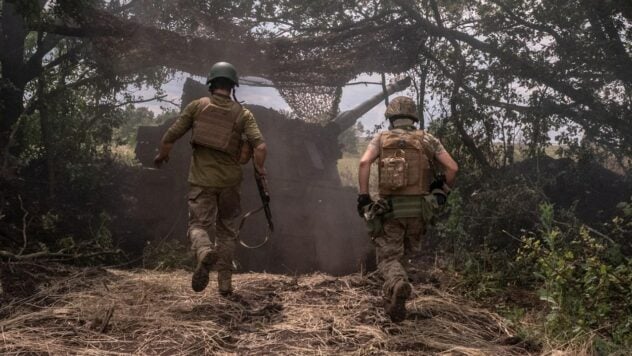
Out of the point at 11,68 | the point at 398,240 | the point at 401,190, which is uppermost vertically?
the point at 11,68

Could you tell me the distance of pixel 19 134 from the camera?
8781mm

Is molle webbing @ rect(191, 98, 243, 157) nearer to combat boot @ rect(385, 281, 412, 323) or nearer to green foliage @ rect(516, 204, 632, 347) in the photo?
combat boot @ rect(385, 281, 412, 323)

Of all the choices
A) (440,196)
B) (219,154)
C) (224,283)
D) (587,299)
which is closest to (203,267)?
(224,283)

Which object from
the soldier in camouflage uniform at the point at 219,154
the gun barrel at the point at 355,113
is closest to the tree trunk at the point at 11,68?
the soldier in camouflage uniform at the point at 219,154

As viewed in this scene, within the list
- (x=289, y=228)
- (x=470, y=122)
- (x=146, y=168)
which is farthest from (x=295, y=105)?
(x=470, y=122)

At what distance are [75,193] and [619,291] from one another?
8482mm

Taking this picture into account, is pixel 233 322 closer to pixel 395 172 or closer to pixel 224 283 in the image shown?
pixel 224 283

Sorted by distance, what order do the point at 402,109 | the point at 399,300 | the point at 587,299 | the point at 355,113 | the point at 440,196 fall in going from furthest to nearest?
the point at 355,113, the point at 402,109, the point at 440,196, the point at 587,299, the point at 399,300

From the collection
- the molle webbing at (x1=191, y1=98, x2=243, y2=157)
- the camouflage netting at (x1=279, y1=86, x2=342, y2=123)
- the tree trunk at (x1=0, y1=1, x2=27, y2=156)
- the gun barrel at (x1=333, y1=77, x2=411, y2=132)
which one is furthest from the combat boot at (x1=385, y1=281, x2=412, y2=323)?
the gun barrel at (x1=333, y1=77, x2=411, y2=132)

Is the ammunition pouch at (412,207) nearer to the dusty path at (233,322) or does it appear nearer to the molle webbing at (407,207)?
the molle webbing at (407,207)

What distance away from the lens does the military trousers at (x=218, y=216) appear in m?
4.62

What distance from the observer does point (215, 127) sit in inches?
183

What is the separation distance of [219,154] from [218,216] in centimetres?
59

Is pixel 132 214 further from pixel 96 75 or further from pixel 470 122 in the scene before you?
pixel 470 122
